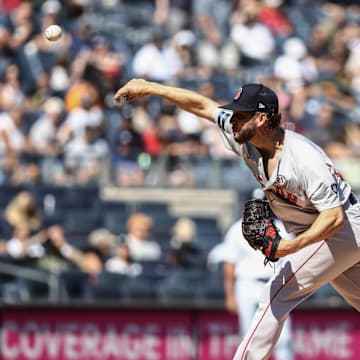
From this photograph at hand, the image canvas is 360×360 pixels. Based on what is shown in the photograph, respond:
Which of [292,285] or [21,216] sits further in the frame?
[21,216]

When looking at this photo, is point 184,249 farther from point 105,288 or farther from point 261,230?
point 261,230

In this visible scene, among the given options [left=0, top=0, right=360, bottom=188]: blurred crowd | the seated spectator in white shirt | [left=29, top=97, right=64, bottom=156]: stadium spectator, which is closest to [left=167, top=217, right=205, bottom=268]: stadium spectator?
[left=0, top=0, right=360, bottom=188]: blurred crowd

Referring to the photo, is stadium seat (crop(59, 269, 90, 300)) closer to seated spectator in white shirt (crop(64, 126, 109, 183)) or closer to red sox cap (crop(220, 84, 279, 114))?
seated spectator in white shirt (crop(64, 126, 109, 183))

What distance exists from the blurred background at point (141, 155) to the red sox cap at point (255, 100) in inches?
180

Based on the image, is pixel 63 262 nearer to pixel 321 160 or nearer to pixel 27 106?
pixel 27 106

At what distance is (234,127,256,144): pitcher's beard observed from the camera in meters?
6.54

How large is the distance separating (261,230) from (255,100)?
735 mm

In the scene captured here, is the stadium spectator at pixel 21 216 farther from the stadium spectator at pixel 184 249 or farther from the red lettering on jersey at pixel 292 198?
the red lettering on jersey at pixel 292 198

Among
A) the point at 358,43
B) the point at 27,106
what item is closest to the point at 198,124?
the point at 27,106

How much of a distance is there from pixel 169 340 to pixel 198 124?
360cm

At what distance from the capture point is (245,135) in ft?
21.5

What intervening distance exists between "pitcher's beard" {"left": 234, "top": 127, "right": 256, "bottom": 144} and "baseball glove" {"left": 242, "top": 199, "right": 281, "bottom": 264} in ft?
1.40

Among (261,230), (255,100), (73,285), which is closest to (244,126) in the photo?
(255,100)

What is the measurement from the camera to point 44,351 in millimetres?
10797
